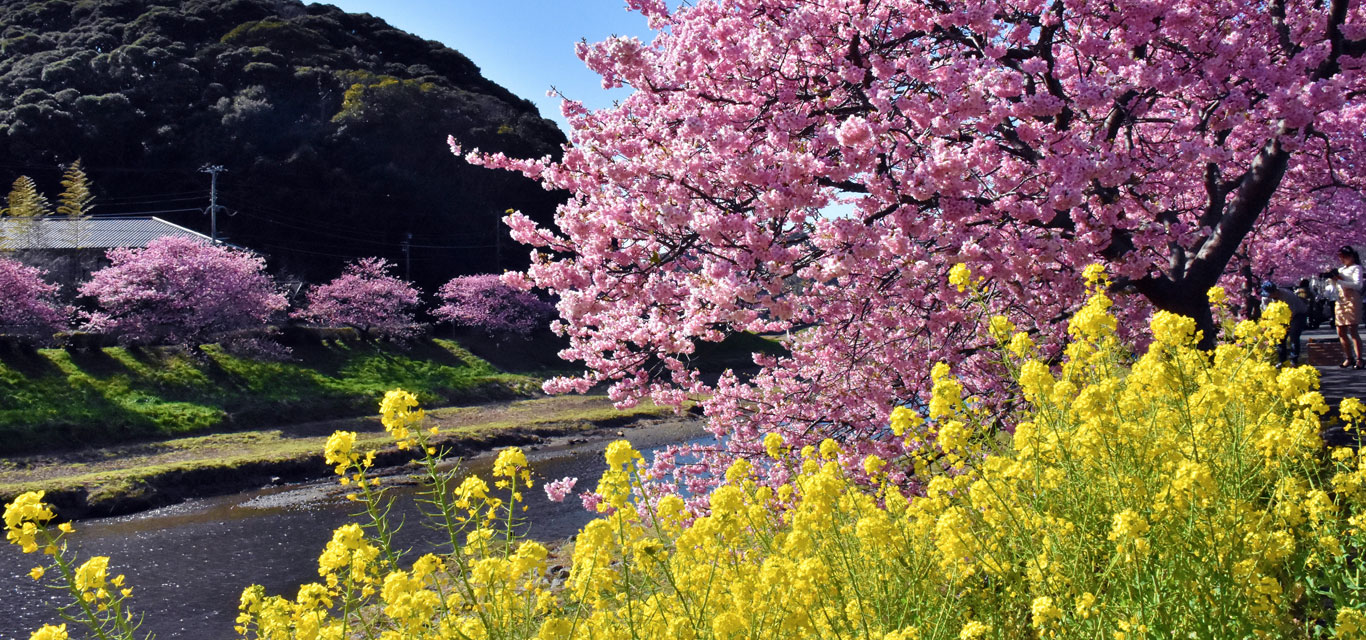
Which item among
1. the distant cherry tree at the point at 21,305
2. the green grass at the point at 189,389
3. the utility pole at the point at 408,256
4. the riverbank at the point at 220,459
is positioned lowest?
the riverbank at the point at 220,459

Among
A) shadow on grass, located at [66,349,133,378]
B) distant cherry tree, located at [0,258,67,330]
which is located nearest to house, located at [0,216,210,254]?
distant cherry tree, located at [0,258,67,330]

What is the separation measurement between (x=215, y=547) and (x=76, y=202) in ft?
109

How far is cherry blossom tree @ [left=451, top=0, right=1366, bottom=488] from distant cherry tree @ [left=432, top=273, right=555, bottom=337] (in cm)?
3661

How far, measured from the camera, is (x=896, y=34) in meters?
6.84

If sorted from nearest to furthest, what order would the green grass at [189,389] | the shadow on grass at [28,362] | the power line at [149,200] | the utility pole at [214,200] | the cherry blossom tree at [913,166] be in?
the cherry blossom tree at [913,166], the green grass at [189,389], the shadow on grass at [28,362], the utility pole at [214,200], the power line at [149,200]

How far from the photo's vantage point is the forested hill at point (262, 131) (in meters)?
46.4

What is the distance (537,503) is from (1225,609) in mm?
18092

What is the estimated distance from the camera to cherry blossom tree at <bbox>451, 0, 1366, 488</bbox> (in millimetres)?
6121

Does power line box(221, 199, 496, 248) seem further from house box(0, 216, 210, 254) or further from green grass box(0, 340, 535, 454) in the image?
green grass box(0, 340, 535, 454)

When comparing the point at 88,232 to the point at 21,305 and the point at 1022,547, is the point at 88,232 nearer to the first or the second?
the point at 21,305

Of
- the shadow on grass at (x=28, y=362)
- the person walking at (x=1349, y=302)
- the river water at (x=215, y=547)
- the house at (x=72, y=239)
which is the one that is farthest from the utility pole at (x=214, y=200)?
the person walking at (x=1349, y=302)

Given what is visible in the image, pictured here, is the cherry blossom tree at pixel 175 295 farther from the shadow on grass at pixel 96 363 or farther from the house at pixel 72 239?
the house at pixel 72 239

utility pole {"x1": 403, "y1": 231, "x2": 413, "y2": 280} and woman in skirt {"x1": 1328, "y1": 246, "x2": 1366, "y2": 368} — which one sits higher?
utility pole {"x1": 403, "y1": 231, "x2": 413, "y2": 280}

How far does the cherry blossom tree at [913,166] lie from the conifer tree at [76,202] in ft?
133
